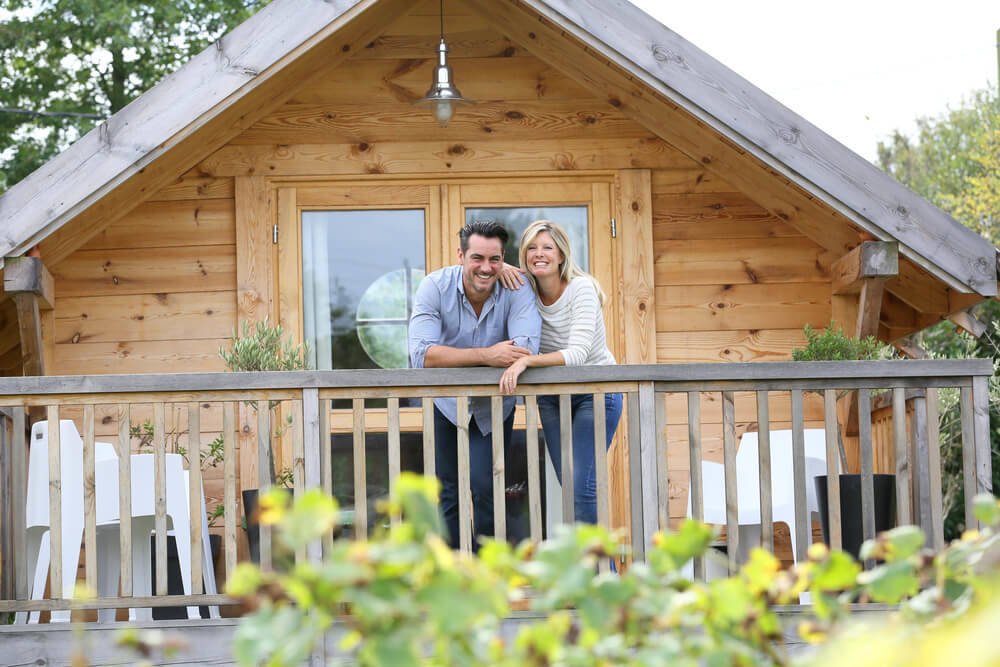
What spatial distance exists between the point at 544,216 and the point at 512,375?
1952 mm

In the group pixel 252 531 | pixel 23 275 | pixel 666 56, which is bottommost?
pixel 252 531

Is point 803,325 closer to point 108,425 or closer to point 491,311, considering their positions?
point 491,311

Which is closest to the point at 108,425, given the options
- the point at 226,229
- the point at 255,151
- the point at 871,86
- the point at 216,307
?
the point at 216,307

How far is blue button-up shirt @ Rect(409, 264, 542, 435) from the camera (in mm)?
4410

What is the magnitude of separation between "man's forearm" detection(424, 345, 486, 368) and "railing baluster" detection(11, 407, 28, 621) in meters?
1.52

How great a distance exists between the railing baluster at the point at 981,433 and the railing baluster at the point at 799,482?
0.66 metres

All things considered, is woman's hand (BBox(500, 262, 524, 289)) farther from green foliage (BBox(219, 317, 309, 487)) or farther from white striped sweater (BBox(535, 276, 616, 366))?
green foliage (BBox(219, 317, 309, 487))

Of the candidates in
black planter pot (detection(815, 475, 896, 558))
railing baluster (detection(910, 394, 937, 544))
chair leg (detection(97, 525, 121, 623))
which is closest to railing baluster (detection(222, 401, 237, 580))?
chair leg (detection(97, 525, 121, 623))

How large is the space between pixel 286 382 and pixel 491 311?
2.89 ft

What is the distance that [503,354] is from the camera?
13.7 feet

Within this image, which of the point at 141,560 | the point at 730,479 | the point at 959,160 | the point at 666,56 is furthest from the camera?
the point at 959,160

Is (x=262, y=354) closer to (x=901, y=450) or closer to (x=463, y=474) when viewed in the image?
(x=463, y=474)

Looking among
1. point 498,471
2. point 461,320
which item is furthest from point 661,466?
point 461,320

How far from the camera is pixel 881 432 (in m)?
5.69
